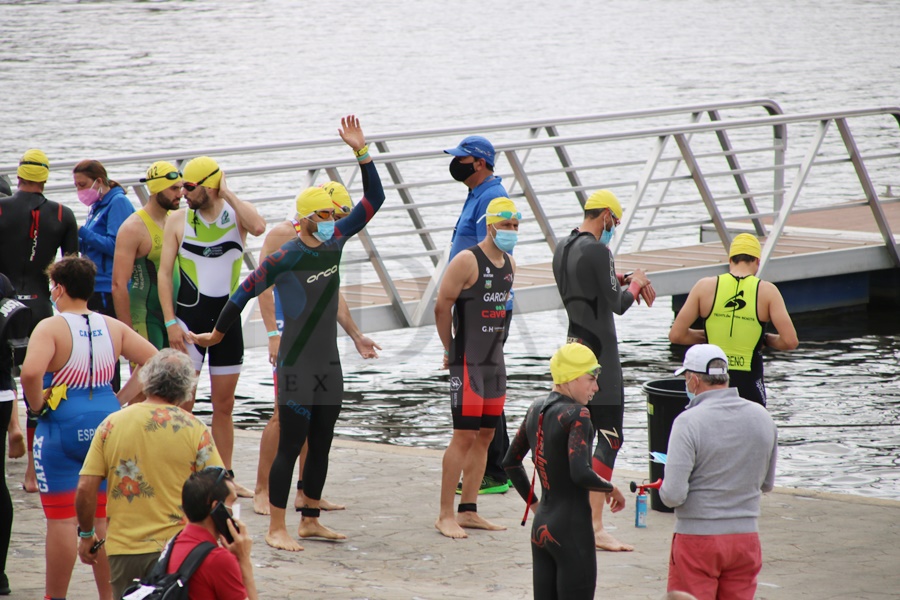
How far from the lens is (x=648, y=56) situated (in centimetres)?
6938

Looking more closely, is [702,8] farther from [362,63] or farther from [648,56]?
[362,63]

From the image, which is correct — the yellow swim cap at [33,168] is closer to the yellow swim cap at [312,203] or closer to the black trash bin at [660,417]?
the yellow swim cap at [312,203]

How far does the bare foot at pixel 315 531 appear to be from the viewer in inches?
288

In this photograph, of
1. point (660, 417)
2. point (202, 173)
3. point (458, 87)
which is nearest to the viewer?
point (202, 173)

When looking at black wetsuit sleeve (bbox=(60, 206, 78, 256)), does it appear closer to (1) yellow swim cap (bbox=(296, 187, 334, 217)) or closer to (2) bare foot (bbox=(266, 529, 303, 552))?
(1) yellow swim cap (bbox=(296, 187, 334, 217))

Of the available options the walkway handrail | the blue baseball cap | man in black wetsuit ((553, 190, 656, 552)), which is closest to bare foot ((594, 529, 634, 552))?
man in black wetsuit ((553, 190, 656, 552))

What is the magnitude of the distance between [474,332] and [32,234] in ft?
9.07

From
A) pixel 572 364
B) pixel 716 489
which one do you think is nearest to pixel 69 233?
pixel 572 364

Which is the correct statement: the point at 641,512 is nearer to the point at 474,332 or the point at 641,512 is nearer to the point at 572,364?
the point at 474,332

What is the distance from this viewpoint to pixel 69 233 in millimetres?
8062

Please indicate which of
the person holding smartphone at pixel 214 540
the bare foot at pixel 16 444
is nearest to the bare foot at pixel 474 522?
the bare foot at pixel 16 444

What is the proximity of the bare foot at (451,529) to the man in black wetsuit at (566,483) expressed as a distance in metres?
1.78

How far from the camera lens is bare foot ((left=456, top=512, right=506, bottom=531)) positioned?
7.63 meters

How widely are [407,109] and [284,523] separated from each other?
44926 mm
